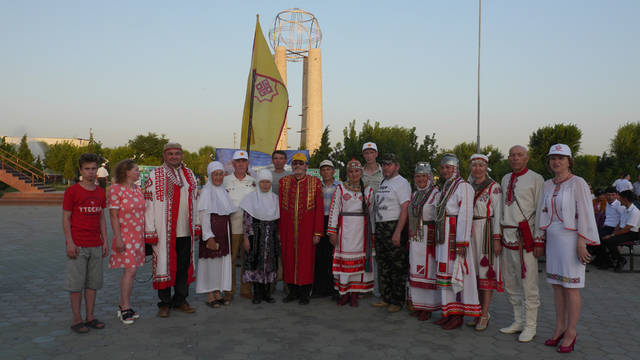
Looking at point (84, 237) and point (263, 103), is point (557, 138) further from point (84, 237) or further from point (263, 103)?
point (84, 237)

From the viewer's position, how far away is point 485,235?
16.1 feet

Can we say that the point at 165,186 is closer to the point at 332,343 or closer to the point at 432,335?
the point at 332,343

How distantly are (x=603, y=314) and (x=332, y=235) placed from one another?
3531mm

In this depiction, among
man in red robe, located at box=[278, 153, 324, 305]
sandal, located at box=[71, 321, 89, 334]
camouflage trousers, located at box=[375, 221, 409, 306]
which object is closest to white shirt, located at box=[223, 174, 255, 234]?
man in red robe, located at box=[278, 153, 324, 305]

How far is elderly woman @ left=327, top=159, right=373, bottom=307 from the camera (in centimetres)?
600

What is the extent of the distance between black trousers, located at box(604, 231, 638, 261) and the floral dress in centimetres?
844

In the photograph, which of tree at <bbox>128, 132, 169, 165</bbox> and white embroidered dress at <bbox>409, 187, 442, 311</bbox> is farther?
tree at <bbox>128, 132, 169, 165</bbox>

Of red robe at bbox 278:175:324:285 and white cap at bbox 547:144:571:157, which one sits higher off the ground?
white cap at bbox 547:144:571:157

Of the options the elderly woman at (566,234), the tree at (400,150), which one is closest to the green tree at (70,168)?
the tree at (400,150)

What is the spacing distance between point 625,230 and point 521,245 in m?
5.36

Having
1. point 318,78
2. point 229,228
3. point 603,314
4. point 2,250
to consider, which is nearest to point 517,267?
point 603,314

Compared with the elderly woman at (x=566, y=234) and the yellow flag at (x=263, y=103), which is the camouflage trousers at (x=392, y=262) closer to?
the elderly woman at (x=566, y=234)

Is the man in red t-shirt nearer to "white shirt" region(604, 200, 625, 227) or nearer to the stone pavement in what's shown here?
the stone pavement

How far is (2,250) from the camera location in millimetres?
9844
